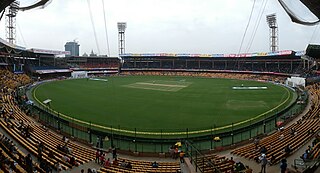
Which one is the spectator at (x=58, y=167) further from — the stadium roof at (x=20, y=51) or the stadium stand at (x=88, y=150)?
the stadium roof at (x=20, y=51)

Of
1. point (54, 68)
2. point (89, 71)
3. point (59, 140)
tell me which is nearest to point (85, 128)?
point (59, 140)

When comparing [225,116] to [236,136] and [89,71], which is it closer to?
[236,136]

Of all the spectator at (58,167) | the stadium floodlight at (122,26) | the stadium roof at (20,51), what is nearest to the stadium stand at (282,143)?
the spectator at (58,167)

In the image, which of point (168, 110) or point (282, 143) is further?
point (168, 110)

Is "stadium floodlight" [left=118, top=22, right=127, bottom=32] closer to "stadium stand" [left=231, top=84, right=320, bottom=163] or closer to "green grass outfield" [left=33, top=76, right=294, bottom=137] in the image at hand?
"green grass outfield" [left=33, top=76, right=294, bottom=137]

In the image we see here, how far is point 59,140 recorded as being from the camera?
20.5 meters

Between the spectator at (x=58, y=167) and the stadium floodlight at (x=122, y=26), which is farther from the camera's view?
the stadium floodlight at (x=122, y=26)

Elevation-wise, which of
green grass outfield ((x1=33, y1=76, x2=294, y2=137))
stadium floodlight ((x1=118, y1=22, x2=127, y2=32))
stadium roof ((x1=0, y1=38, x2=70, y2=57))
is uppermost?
stadium floodlight ((x1=118, y1=22, x2=127, y2=32))

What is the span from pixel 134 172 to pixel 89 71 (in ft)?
264

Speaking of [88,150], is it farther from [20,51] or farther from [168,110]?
[20,51]

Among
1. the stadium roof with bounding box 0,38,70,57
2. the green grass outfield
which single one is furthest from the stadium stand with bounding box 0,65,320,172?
the stadium roof with bounding box 0,38,70,57

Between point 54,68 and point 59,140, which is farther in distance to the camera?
point 54,68

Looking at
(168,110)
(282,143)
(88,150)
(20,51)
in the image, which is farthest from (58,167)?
(20,51)

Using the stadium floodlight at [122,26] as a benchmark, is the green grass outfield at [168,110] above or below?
below
